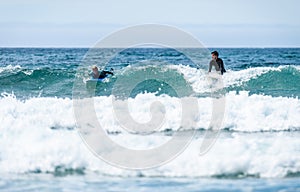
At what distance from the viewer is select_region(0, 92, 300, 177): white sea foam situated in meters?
7.21

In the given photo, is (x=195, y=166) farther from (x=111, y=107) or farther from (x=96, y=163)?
(x=111, y=107)

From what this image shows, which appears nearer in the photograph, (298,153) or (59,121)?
(298,153)

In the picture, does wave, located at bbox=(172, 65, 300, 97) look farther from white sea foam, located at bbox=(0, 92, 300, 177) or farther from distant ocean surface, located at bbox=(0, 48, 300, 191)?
white sea foam, located at bbox=(0, 92, 300, 177)

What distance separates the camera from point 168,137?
930cm

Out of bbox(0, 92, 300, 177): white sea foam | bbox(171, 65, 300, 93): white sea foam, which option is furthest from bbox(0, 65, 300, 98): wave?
bbox(0, 92, 300, 177): white sea foam

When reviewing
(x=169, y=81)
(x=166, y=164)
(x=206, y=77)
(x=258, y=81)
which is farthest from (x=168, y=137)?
(x=258, y=81)

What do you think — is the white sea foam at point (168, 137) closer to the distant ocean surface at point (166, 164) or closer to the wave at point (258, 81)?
the distant ocean surface at point (166, 164)

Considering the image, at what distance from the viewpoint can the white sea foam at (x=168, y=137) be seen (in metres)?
7.21

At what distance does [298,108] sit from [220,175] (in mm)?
5140

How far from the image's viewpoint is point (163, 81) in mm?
19859

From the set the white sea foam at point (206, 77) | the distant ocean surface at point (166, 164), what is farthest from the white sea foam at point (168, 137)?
the white sea foam at point (206, 77)

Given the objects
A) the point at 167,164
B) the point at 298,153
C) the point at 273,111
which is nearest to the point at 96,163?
the point at 167,164

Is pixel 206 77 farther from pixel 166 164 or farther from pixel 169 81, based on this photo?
pixel 166 164

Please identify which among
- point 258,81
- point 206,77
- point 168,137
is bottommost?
point 168,137
